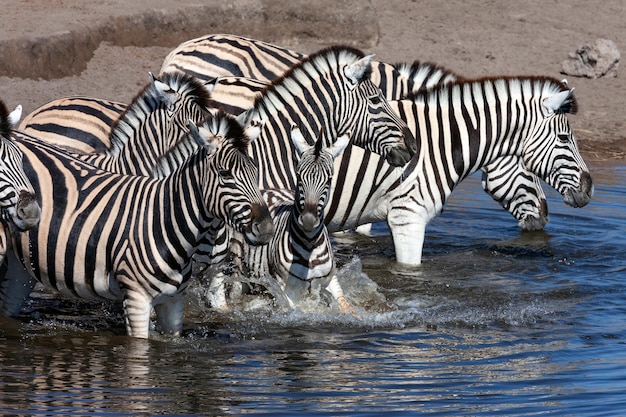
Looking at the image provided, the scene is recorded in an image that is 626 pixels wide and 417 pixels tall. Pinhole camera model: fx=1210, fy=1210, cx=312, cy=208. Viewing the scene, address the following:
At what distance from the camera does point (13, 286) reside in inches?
330

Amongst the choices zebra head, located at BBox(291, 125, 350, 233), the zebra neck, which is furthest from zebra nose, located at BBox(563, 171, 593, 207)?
the zebra neck

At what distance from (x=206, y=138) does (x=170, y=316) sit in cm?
139

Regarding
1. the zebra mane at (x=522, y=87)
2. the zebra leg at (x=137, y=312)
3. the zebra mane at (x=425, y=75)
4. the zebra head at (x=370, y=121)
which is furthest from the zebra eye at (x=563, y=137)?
the zebra leg at (x=137, y=312)

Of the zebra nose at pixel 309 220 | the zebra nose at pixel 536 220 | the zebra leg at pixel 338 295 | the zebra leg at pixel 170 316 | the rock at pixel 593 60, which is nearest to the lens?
the zebra leg at pixel 170 316

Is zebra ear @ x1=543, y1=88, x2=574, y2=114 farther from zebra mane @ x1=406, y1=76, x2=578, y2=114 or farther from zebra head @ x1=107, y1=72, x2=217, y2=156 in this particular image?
zebra head @ x1=107, y1=72, x2=217, y2=156

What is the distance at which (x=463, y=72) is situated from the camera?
56.6 feet

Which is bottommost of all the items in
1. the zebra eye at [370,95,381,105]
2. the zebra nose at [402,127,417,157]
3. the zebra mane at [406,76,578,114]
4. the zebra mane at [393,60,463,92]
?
the zebra nose at [402,127,417,157]

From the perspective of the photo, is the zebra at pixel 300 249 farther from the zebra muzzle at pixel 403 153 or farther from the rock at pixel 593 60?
the rock at pixel 593 60

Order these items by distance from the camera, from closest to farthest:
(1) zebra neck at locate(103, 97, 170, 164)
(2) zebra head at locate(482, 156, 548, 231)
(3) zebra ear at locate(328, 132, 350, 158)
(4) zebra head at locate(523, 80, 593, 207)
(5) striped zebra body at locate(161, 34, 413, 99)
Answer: (3) zebra ear at locate(328, 132, 350, 158)
(1) zebra neck at locate(103, 97, 170, 164)
(4) zebra head at locate(523, 80, 593, 207)
(5) striped zebra body at locate(161, 34, 413, 99)
(2) zebra head at locate(482, 156, 548, 231)

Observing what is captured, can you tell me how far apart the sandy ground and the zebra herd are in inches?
141

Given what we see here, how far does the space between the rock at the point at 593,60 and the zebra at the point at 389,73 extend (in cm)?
581

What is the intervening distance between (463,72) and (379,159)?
703cm

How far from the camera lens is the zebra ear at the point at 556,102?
35.1 feet

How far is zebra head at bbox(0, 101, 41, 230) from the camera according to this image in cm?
743
